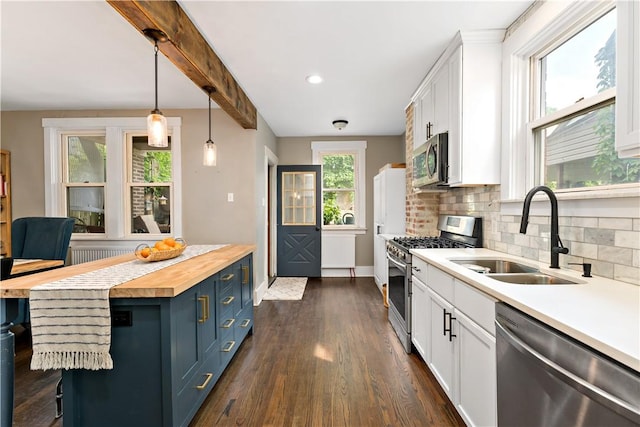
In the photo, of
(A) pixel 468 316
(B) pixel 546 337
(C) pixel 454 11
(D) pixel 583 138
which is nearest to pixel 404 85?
(C) pixel 454 11

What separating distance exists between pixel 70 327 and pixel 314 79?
2749mm

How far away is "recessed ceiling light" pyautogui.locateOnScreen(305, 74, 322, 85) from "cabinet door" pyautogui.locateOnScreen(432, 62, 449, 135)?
3.62 ft

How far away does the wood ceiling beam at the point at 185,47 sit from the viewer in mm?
1651

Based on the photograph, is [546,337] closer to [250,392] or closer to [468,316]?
[468,316]

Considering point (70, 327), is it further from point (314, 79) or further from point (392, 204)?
point (392, 204)

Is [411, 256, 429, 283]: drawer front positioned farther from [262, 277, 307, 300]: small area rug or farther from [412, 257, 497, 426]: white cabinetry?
[262, 277, 307, 300]: small area rug

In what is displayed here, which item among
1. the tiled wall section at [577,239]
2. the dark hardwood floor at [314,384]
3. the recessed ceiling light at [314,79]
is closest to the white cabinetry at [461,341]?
the dark hardwood floor at [314,384]

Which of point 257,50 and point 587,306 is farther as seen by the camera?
point 257,50

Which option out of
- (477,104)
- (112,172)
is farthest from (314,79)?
(112,172)

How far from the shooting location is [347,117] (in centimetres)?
445

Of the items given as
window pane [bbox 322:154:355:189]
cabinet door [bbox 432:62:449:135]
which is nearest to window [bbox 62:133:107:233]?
window pane [bbox 322:154:355:189]

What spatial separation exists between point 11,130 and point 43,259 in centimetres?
226

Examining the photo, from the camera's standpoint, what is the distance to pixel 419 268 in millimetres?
2344

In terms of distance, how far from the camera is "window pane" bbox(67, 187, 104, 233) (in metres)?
4.19
